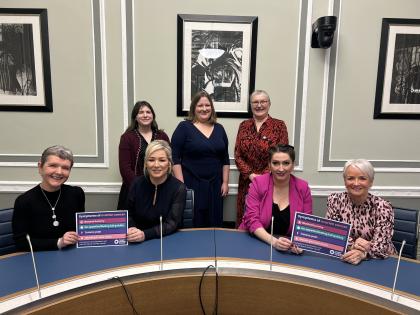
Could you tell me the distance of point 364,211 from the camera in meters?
1.61

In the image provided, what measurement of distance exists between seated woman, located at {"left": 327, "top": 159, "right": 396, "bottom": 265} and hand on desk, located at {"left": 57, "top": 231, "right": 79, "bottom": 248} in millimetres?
1248

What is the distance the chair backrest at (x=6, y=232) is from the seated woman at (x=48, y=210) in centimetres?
19

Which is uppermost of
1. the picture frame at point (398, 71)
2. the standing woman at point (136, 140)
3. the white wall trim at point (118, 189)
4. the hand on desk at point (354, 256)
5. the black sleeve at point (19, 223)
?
the picture frame at point (398, 71)

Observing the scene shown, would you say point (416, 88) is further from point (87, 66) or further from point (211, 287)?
point (87, 66)

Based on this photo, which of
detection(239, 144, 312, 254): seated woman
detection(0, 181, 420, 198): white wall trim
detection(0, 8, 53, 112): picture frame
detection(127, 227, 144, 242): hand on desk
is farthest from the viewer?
detection(0, 181, 420, 198): white wall trim

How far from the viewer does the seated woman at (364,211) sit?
1.53 metres

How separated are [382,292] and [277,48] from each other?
2280 millimetres

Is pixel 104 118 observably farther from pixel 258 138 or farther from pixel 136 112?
pixel 258 138

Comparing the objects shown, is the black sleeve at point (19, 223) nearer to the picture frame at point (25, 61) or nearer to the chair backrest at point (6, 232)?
the chair backrest at point (6, 232)

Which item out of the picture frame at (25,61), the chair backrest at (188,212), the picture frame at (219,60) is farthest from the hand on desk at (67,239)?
the picture frame at (25,61)

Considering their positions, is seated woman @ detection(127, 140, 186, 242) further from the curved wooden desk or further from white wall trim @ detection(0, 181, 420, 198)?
white wall trim @ detection(0, 181, 420, 198)

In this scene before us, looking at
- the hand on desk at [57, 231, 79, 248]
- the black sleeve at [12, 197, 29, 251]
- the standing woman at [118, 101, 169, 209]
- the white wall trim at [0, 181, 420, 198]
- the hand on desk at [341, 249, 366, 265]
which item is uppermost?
the standing woman at [118, 101, 169, 209]

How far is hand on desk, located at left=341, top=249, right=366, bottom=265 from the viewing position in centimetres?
140

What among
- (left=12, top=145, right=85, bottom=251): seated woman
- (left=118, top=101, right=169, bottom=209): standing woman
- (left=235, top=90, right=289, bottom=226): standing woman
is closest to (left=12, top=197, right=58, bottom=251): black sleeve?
(left=12, top=145, right=85, bottom=251): seated woman
